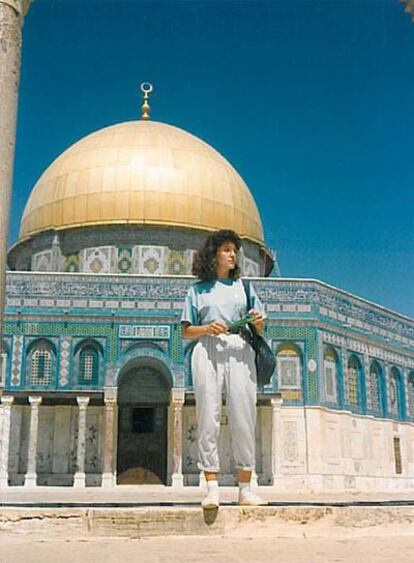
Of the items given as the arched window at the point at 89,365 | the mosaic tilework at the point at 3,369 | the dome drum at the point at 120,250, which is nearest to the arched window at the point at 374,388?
the dome drum at the point at 120,250

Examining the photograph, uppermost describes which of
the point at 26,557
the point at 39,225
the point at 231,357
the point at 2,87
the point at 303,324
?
the point at 39,225

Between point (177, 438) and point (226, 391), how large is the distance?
15.1 m

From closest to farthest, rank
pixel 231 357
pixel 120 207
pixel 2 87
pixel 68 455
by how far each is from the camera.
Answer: pixel 231 357
pixel 2 87
pixel 68 455
pixel 120 207

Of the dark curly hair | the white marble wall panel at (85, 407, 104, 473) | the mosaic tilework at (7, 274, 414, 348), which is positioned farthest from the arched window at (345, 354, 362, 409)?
the dark curly hair

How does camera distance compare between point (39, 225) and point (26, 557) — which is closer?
point (26, 557)

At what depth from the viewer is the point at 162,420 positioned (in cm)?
2078

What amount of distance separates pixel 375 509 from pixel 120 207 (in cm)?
2026

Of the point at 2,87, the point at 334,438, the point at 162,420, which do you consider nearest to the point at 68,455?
the point at 162,420

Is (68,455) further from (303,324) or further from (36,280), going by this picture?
(303,324)

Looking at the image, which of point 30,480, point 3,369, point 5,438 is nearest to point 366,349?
point 30,480

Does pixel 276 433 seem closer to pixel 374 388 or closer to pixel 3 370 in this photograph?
pixel 374 388

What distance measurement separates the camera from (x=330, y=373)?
2147 centimetres

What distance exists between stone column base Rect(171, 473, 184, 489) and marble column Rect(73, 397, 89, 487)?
7.41ft

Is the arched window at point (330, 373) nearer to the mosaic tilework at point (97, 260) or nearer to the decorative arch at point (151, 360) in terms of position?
the decorative arch at point (151, 360)
